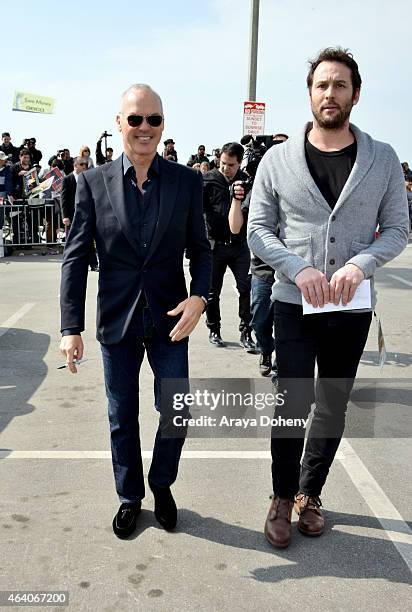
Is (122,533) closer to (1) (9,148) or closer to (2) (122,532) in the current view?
(2) (122,532)

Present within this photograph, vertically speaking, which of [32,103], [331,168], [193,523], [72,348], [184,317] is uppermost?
[32,103]

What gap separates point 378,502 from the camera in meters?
3.42

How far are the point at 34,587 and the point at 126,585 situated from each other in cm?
38

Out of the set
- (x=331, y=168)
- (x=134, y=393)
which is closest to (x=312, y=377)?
(x=134, y=393)

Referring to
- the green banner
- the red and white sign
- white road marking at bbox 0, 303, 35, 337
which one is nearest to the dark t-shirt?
white road marking at bbox 0, 303, 35, 337

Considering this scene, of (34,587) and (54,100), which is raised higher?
(54,100)

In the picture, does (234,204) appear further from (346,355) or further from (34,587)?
(34,587)

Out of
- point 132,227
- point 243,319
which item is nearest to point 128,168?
point 132,227

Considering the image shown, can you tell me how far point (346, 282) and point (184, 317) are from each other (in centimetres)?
73

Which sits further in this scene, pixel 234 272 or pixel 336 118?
pixel 234 272

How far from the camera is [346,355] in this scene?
2.97m

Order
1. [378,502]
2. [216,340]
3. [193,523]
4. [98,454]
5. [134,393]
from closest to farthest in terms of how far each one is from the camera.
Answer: [134,393] → [193,523] → [378,502] → [98,454] → [216,340]

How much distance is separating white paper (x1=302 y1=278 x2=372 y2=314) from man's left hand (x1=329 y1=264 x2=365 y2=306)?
42 millimetres

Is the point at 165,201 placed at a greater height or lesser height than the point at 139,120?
lesser
